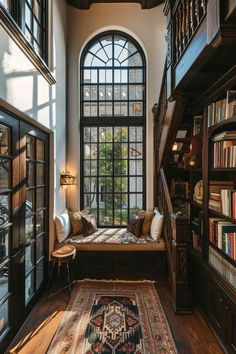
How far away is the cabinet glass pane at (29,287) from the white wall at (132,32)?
67.7 inches

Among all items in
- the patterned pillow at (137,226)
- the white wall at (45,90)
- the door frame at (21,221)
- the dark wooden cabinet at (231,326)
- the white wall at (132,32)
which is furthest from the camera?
the white wall at (132,32)

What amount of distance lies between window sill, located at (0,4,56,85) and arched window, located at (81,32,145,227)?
1517 millimetres

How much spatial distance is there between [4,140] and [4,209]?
661mm

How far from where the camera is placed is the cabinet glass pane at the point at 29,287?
255 centimetres

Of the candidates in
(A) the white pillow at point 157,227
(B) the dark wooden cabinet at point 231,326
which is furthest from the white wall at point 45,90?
(B) the dark wooden cabinet at point 231,326

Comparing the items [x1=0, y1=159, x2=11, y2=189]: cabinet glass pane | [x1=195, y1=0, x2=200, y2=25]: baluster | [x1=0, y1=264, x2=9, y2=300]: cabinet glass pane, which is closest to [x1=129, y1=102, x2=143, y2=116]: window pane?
[x1=195, y1=0, x2=200, y2=25]: baluster

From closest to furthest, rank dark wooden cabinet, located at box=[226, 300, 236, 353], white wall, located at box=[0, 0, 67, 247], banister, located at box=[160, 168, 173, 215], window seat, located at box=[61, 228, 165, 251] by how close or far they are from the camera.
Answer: dark wooden cabinet, located at box=[226, 300, 236, 353], white wall, located at box=[0, 0, 67, 247], banister, located at box=[160, 168, 173, 215], window seat, located at box=[61, 228, 165, 251]

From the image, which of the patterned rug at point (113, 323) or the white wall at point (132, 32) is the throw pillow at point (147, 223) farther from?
the patterned rug at point (113, 323)

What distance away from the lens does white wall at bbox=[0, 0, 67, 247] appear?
6.45ft

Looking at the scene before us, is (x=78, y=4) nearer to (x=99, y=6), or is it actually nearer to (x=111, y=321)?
(x=99, y=6)

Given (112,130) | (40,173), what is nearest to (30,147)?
(40,173)

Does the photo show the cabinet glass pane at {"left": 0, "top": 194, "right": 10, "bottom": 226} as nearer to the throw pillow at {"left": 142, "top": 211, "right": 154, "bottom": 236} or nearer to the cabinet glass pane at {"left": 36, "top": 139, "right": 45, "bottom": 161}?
the cabinet glass pane at {"left": 36, "top": 139, "right": 45, "bottom": 161}

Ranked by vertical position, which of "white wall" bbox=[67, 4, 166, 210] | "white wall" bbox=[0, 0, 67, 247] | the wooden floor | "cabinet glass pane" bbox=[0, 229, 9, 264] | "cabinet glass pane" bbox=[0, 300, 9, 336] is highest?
"white wall" bbox=[67, 4, 166, 210]

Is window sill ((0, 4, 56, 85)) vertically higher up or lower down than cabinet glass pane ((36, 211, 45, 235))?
higher up
